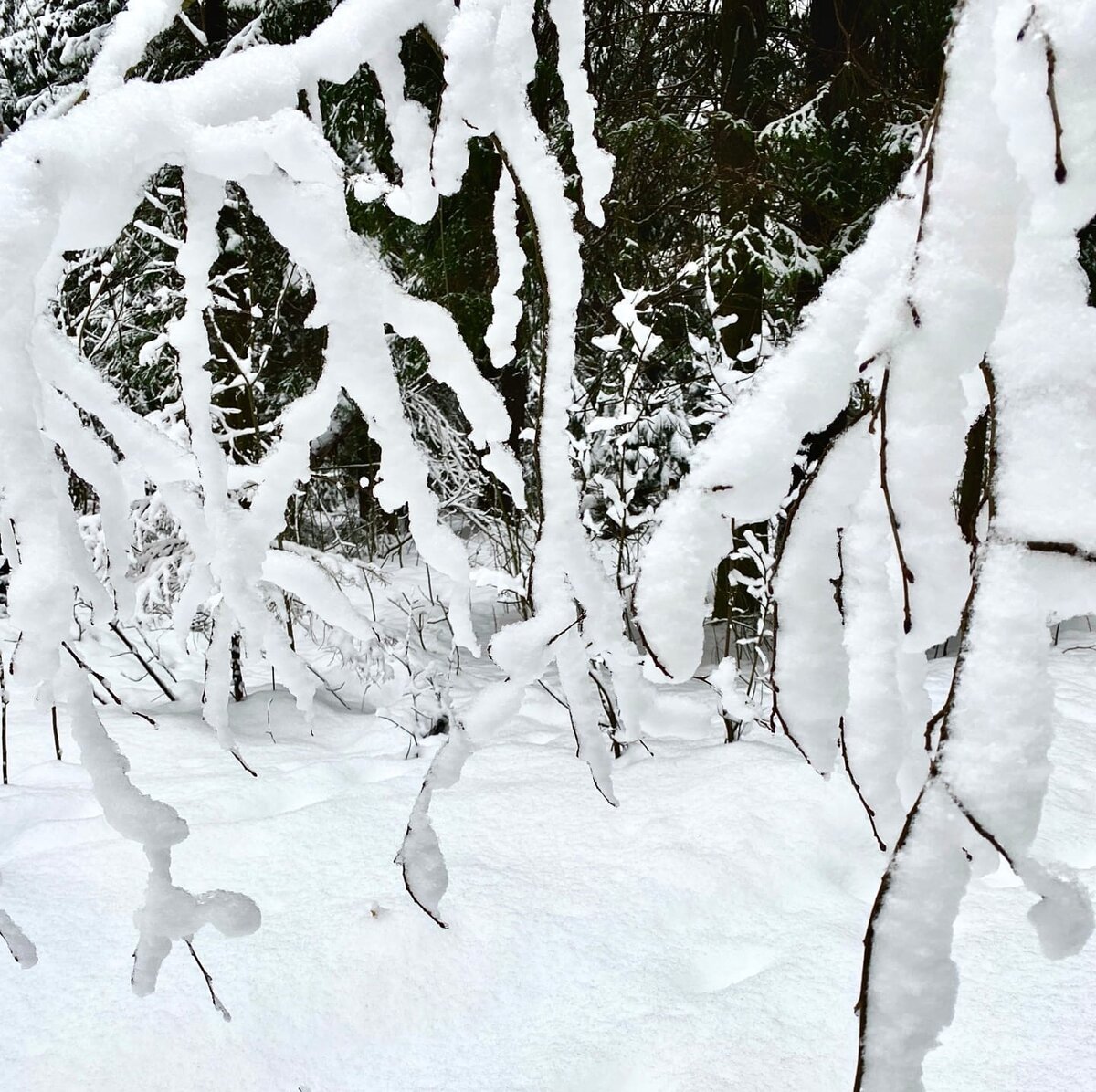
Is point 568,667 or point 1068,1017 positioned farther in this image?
point 1068,1017

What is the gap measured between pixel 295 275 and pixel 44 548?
4.83 meters

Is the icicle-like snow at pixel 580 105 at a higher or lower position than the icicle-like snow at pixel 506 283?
higher

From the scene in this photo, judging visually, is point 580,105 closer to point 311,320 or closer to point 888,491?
point 311,320

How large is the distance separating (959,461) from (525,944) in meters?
1.41

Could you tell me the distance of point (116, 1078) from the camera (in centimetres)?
131

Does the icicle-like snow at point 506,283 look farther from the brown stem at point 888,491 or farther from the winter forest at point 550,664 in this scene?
the brown stem at point 888,491

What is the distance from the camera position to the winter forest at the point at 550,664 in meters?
0.43

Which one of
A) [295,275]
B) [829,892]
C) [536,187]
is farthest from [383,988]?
[295,275]

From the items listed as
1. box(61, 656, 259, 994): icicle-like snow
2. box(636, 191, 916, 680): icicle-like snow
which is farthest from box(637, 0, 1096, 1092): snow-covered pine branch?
box(61, 656, 259, 994): icicle-like snow

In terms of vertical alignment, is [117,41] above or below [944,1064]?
above

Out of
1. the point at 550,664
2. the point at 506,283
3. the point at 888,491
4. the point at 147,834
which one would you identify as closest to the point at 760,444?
the point at 888,491

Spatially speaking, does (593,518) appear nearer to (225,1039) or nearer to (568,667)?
(225,1039)

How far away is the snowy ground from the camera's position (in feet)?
4.34

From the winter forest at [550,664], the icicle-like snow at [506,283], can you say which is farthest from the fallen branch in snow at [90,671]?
the icicle-like snow at [506,283]
